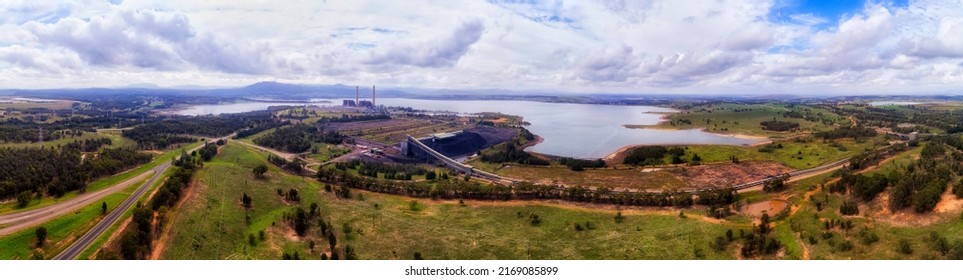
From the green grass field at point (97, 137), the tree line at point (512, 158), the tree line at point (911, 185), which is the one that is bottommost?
the tree line at point (512, 158)

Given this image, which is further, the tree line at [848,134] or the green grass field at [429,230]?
the tree line at [848,134]

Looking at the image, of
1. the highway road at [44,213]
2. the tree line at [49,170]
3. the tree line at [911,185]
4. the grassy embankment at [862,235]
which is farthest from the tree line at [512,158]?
the tree line at [49,170]

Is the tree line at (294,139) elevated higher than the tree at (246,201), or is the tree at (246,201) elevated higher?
the tree line at (294,139)

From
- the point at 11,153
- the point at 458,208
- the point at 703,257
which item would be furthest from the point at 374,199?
the point at 11,153

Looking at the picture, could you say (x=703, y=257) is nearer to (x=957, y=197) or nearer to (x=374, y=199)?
(x=957, y=197)

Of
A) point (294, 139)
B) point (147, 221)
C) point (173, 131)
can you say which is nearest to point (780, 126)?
point (294, 139)

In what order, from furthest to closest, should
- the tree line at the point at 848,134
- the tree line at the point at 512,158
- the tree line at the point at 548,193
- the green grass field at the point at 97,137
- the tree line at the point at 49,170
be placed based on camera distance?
the tree line at the point at 848,134, the green grass field at the point at 97,137, the tree line at the point at 512,158, the tree line at the point at 548,193, the tree line at the point at 49,170

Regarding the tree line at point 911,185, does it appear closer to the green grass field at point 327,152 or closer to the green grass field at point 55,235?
the green grass field at point 55,235
